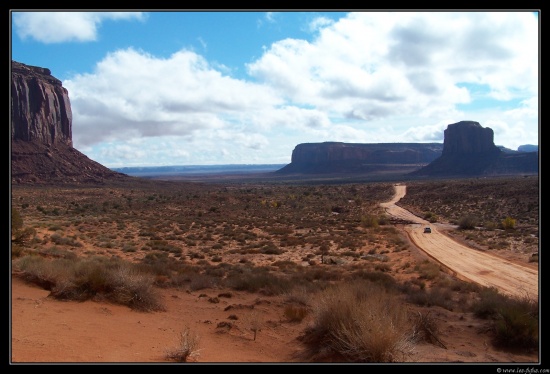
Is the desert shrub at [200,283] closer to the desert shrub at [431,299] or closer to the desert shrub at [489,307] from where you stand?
the desert shrub at [431,299]

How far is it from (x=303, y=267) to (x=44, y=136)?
103974 millimetres

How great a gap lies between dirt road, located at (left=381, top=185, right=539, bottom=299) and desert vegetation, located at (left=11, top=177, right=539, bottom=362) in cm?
107

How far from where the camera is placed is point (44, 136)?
10288 cm

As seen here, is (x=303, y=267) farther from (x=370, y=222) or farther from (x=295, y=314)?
(x=370, y=222)

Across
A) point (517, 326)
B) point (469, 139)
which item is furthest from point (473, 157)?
point (517, 326)

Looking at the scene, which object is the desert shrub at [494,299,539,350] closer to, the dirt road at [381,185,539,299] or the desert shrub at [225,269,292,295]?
the dirt road at [381,185,539,299]

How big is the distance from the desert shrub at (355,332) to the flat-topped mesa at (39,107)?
10543 centimetres

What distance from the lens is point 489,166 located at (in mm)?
149625

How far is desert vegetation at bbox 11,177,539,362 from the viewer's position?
7.49 m

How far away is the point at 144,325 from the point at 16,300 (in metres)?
3.08

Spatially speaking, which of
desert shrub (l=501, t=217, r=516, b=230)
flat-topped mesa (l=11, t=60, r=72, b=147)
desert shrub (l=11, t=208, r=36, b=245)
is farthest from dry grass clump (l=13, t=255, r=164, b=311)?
flat-topped mesa (l=11, t=60, r=72, b=147)
